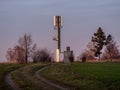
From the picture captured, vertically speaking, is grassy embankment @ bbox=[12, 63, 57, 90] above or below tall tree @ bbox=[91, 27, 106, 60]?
below

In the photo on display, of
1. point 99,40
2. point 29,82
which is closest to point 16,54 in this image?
point 99,40

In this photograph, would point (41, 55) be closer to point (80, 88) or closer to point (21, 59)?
point (21, 59)

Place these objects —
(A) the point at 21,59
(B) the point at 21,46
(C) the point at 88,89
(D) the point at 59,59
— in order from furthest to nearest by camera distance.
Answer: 1. (B) the point at 21,46
2. (A) the point at 21,59
3. (D) the point at 59,59
4. (C) the point at 88,89

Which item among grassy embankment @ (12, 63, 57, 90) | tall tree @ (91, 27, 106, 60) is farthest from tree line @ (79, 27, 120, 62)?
grassy embankment @ (12, 63, 57, 90)

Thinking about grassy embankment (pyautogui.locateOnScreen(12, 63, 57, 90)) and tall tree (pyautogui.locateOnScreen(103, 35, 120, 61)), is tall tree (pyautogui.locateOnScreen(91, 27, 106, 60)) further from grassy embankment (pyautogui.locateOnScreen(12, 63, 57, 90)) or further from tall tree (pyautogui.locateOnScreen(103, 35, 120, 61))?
grassy embankment (pyautogui.locateOnScreen(12, 63, 57, 90))

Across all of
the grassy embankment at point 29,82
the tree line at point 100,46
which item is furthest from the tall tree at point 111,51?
the grassy embankment at point 29,82

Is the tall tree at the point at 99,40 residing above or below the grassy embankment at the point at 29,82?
above

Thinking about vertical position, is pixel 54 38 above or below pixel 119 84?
above

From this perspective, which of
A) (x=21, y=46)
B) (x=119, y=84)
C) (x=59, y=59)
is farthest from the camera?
→ (x=21, y=46)

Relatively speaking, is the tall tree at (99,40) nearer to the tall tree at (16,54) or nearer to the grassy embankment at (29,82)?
the tall tree at (16,54)

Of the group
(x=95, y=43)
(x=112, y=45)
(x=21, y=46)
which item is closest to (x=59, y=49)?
(x=21, y=46)

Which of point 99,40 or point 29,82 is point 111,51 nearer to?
point 99,40

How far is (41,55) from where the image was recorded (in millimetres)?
90250

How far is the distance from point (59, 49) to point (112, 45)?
37340 mm
